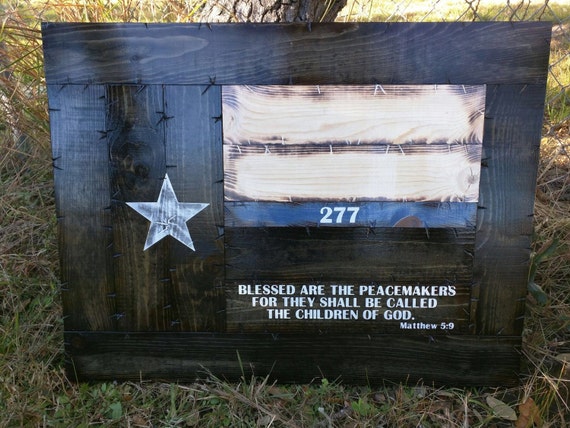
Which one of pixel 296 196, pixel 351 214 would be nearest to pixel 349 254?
pixel 351 214

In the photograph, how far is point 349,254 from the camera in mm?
1897

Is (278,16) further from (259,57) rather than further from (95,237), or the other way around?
(95,237)

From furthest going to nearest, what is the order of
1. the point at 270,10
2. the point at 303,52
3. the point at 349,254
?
the point at 270,10 < the point at 349,254 < the point at 303,52

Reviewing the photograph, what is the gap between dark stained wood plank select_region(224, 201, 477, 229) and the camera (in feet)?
6.05

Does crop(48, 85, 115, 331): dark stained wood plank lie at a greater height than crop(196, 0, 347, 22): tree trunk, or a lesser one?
lesser

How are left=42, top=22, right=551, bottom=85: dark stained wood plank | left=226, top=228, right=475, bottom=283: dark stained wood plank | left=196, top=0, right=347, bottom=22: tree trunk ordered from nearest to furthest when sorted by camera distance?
left=42, top=22, right=551, bottom=85: dark stained wood plank, left=226, top=228, right=475, bottom=283: dark stained wood plank, left=196, top=0, right=347, bottom=22: tree trunk

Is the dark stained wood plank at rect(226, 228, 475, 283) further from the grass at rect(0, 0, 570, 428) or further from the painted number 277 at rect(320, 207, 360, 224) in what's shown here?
the grass at rect(0, 0, 570, 428)

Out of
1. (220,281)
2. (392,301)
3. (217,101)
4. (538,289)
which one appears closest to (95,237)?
(220,281)

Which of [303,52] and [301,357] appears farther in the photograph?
[301,357]

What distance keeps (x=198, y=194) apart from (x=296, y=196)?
319mm

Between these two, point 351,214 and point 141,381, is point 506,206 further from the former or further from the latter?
point 141,381

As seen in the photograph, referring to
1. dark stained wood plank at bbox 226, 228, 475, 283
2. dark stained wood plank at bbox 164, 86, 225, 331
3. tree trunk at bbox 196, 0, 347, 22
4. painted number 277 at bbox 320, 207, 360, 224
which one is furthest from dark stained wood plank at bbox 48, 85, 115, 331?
tree trunk at bbox 196, 0, 347, 22

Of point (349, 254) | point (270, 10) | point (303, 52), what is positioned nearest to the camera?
point (303, 52)

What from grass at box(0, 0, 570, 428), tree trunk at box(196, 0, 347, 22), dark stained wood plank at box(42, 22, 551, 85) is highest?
tree trunk at box(196, 0, 347, 22)
